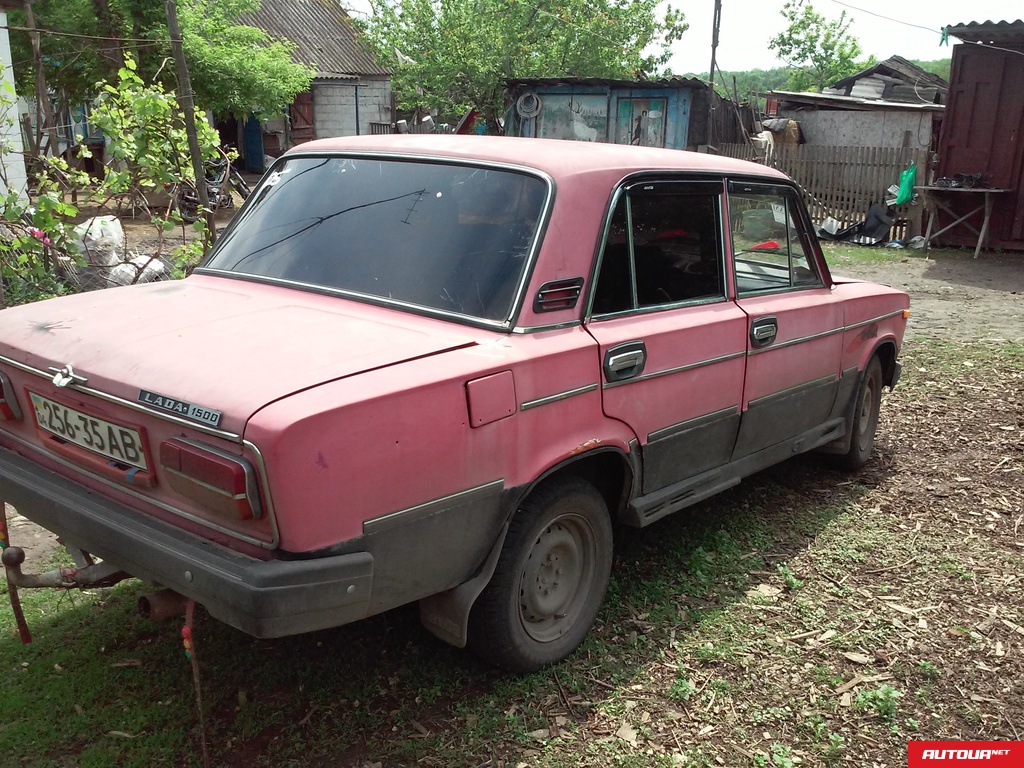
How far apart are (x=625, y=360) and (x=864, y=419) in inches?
105

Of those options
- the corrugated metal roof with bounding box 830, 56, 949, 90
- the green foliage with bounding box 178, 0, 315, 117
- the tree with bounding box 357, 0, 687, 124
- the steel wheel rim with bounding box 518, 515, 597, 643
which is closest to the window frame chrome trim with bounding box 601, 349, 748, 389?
the steel wheel rim with bounding box 518, 515, 597, 643

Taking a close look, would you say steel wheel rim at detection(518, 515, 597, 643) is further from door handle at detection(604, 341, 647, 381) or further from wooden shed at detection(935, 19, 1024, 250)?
wooden shed at detection(935, 19, 1024, 250)

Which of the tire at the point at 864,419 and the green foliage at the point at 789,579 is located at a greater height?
the tire at the point at 864,419

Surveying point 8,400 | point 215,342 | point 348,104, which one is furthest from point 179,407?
point 348,104

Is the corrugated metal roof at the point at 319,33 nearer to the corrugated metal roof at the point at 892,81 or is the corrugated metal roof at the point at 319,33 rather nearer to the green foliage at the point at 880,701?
the corrugated metal roof at the point at 892,81

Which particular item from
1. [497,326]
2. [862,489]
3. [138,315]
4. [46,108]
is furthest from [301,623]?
[46,108]

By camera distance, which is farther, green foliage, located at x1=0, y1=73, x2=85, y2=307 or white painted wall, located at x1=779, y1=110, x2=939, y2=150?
white painted wall, located at x1=779, y1=110, x2=939, y2=150

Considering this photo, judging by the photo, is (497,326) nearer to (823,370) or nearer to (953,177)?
(823,370)

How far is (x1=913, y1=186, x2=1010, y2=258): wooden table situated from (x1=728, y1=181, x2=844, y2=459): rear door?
34.1 ft

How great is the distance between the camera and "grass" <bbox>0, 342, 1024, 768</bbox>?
2766 mm

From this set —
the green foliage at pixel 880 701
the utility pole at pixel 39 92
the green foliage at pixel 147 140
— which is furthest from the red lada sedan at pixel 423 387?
the utility pole at pixel 39 92

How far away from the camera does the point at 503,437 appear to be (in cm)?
265

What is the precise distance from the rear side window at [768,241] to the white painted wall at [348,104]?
96.2 feet

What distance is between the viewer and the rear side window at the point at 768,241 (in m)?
3.89
